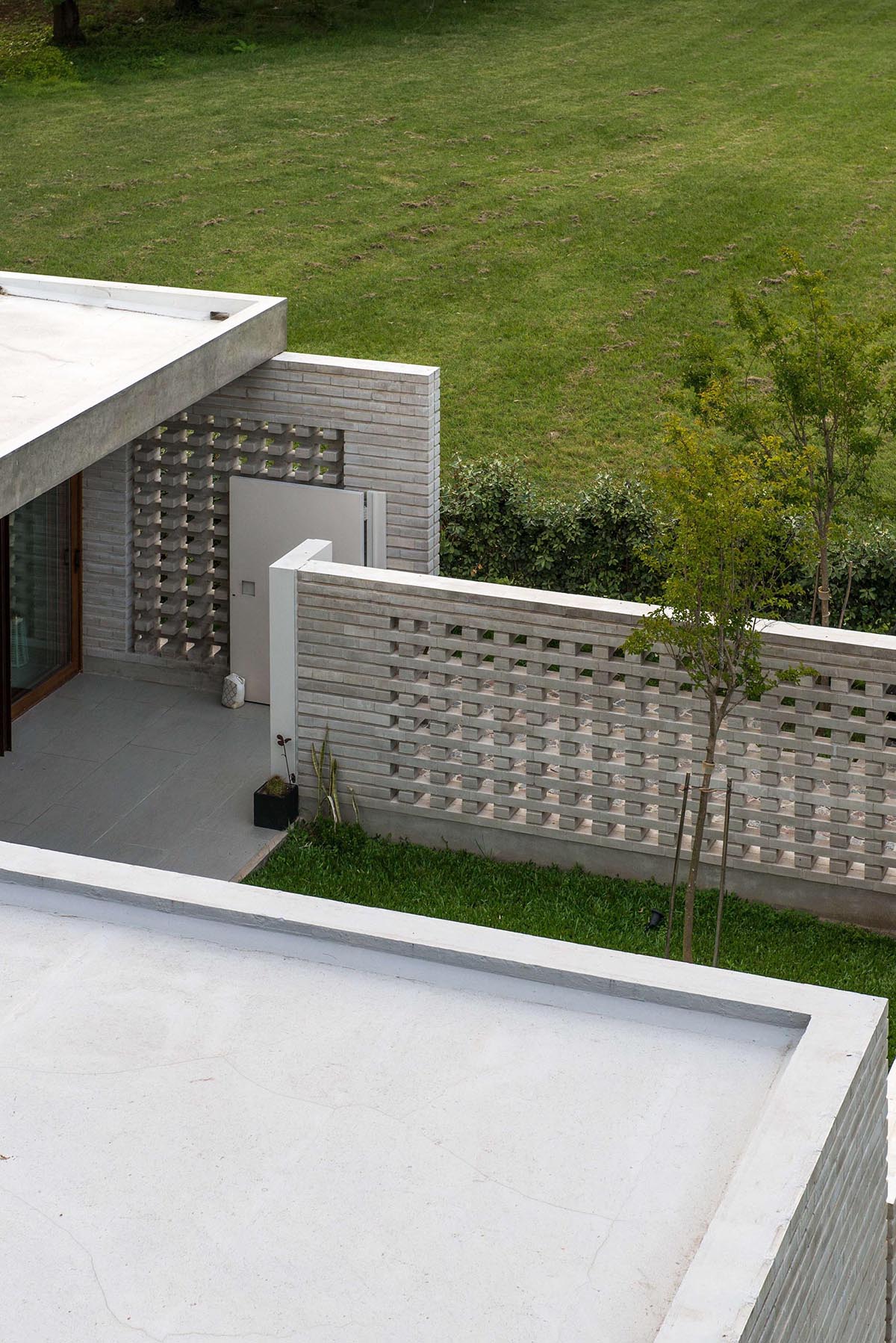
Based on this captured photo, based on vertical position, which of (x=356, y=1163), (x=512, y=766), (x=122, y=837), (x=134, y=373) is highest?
(x=134, y=373)

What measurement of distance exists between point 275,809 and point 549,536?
237 inches

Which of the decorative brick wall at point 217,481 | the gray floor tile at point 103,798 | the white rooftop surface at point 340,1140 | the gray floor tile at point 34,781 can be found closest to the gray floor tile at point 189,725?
the gray floor tile at point 103,798

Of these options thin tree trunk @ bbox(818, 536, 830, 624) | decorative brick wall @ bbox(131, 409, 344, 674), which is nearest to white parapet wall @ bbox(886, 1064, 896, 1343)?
thin tree trunk @ bbox(818, 536, 830, 624)

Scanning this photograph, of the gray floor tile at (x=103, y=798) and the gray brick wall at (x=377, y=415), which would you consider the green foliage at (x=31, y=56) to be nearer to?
the gray brick wall at (x=377, y=415)

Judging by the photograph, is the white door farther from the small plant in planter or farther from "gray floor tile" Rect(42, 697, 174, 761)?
the small plant in planter

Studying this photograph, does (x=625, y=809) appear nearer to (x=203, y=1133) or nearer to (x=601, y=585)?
(x=601, y=585)

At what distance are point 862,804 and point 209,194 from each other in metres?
24.8

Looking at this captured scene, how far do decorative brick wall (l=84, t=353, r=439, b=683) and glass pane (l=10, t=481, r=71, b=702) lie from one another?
23 cm

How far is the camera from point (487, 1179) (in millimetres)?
5656

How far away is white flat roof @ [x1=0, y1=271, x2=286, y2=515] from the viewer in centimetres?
1170

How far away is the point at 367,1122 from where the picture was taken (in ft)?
19.5

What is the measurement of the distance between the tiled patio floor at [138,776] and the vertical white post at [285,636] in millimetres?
922

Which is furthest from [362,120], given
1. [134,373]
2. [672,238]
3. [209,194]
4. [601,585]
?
[134,373]

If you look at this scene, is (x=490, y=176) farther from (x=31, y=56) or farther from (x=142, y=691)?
(x=142, y=691)
